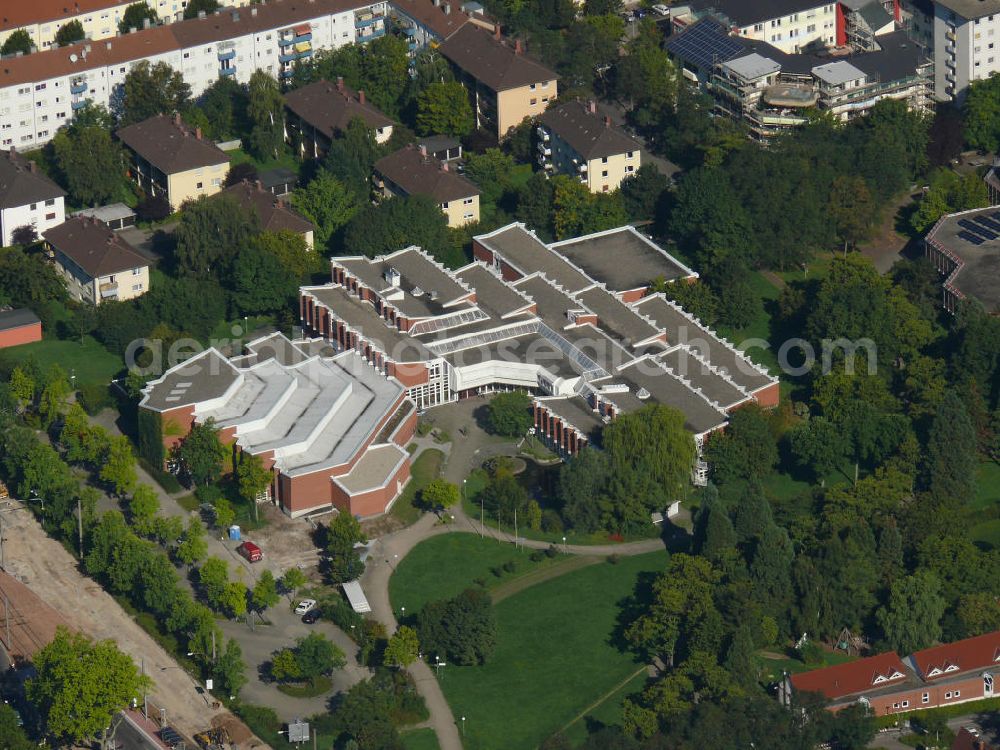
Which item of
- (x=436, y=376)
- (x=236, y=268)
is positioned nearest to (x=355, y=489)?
(x=436, y=376)

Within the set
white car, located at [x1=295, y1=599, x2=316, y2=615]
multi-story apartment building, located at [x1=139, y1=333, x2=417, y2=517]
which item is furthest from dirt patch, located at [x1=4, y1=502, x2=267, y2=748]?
multi-story apartment building, located at [x1=139, y1=333, x2=417, y2=517]

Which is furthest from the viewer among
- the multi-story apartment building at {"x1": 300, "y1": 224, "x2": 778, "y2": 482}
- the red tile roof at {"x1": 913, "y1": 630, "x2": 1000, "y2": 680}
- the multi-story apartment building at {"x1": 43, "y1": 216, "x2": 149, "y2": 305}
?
the multi-story apartment building at {"x1": 43, "y1": 216, "x2": 149, "y2": 305}

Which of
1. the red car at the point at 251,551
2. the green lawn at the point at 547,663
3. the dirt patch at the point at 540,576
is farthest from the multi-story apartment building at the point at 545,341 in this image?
the red car at the point at 251,551

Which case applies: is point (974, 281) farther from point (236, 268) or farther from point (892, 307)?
point (236, 268)

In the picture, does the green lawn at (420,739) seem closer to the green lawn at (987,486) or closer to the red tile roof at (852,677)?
the red tile roof at (852,677)

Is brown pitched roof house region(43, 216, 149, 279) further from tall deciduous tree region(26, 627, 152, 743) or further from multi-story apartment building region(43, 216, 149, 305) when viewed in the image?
tall deciduous tree region(26, 627, 152, 743)

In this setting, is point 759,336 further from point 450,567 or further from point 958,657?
point 958,657

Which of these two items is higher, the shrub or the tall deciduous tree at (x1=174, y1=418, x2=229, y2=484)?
the tall deciduous tree at (x1=174, y1=418, x2=229, y2=484)
